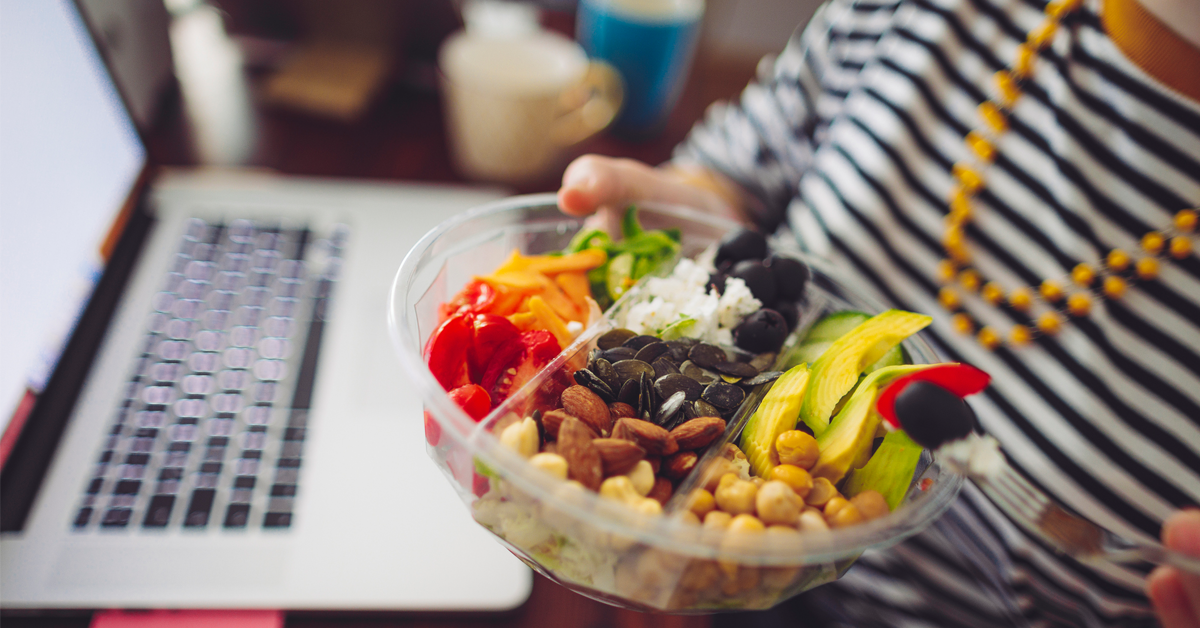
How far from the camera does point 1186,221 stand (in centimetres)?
60

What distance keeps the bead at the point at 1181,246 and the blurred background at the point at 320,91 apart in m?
0.75

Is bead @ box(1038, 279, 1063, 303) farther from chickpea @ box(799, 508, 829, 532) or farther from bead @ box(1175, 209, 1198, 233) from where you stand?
chickpea @ box(799, 508, 829, 532)

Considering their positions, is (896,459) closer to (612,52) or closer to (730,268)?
(730,268)

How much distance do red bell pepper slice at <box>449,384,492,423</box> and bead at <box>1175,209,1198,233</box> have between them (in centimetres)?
67

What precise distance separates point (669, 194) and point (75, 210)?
640mm

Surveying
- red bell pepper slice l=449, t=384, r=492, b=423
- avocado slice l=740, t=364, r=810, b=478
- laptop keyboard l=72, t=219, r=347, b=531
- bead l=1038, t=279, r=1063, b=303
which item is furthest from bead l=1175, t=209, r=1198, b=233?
laptop keyboard l=72, t=219, r=347, b=531

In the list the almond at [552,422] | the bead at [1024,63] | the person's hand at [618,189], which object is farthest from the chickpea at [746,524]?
the bead at [1024,63]

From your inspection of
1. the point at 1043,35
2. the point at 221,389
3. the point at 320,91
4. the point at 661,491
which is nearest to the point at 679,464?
the point at 661,491

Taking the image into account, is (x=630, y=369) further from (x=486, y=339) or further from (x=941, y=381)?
(x=941, y=381)

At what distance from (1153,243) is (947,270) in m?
0.18

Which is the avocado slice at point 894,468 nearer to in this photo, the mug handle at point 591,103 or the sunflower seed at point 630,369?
the sunflower seed at point 630,369

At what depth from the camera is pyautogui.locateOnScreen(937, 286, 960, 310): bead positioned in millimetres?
713

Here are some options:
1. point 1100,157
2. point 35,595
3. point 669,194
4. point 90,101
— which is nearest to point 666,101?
point 669,194

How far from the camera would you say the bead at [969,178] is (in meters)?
0.70
